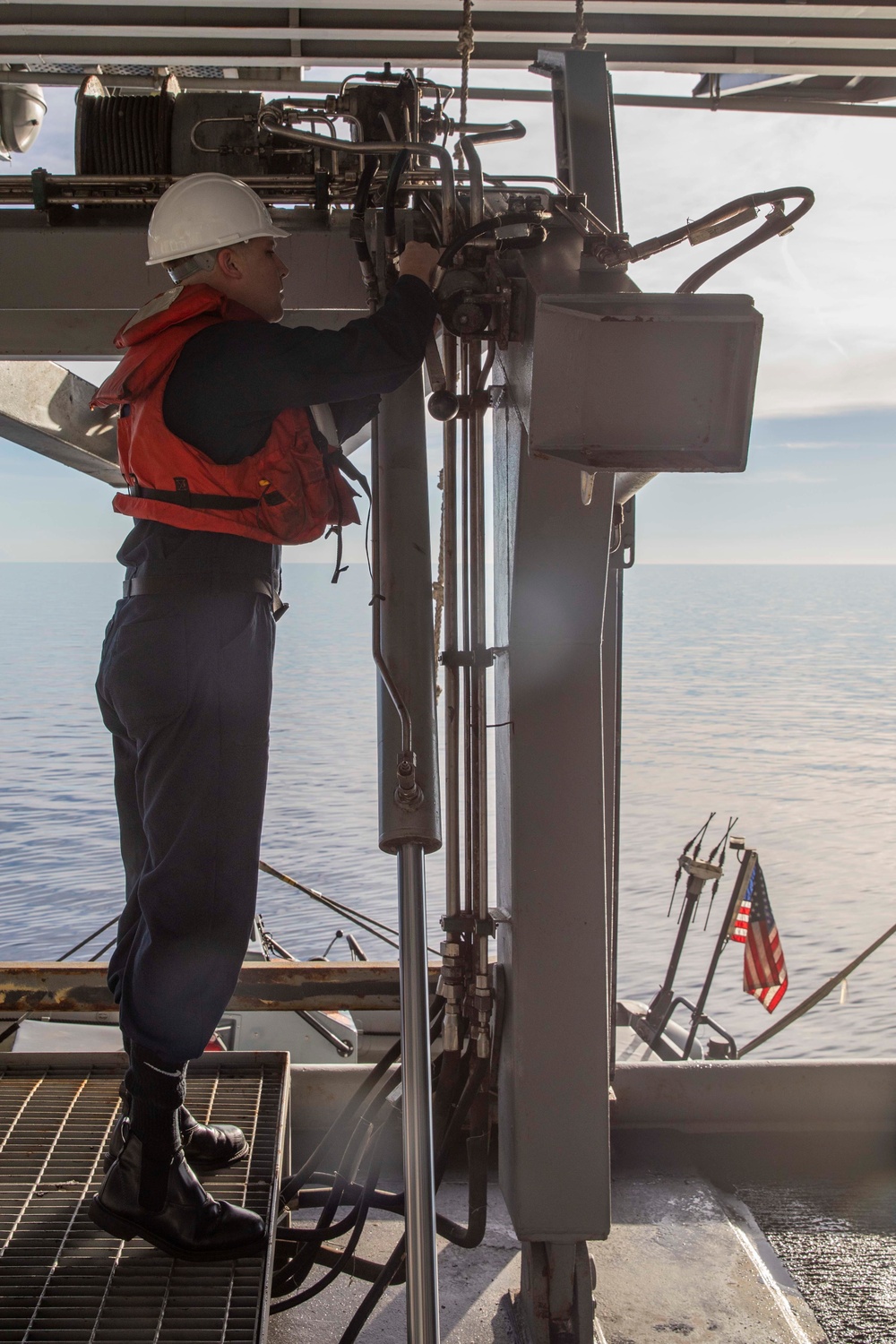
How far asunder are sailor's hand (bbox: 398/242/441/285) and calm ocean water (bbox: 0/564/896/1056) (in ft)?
6.52

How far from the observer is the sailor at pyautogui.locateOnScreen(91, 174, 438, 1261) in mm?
1857

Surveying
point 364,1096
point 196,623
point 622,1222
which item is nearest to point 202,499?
point 196,623

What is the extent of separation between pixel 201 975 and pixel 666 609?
46.2m

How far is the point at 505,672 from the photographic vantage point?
79.9 inches

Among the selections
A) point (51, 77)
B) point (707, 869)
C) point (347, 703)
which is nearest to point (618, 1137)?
point (707, 869)

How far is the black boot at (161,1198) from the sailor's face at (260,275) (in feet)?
4.37

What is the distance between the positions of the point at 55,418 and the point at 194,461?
2.21 meters

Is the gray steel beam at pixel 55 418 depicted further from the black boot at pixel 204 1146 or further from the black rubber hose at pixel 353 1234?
the black rubber hose at pixel 353 1234

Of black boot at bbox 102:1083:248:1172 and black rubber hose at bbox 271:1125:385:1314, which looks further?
black boot at bbox 102:1083:248:1172

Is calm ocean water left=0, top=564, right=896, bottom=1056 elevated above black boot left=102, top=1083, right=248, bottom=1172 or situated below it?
below

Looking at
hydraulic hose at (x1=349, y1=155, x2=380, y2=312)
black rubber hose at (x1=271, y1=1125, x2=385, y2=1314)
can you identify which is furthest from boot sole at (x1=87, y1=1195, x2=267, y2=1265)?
hydraulic hose at (x1=349, y1=155, x2=380, y2=312)

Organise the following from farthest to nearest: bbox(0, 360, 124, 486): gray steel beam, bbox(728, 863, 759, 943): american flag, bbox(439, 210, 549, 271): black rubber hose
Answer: bbox(728, 863, 759, 943): american flag < bbox(0, 360, 124, 486): gray steel beam < bbox(439, 210, 549, 271): black rubber hose

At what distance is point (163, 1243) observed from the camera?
1919 mm

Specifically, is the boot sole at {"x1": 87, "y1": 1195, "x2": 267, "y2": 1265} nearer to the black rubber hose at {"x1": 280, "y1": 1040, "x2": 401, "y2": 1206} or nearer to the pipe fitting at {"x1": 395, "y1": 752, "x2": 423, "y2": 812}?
the black rubber hose at {"x1": 280, "y1": 1040, "x2": 401, "y2": 1206}
